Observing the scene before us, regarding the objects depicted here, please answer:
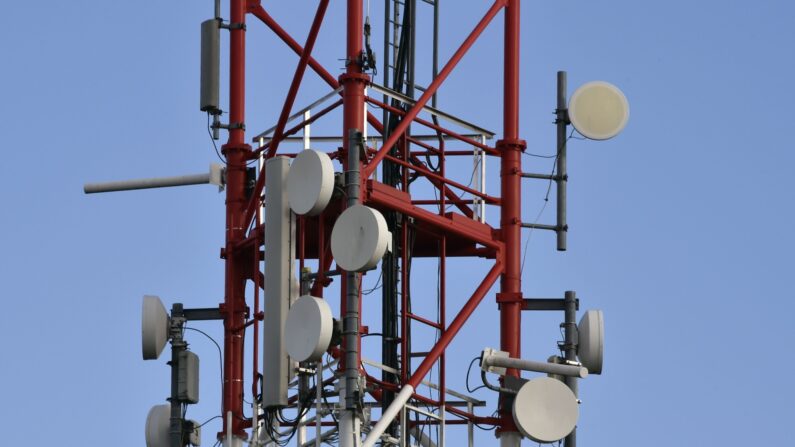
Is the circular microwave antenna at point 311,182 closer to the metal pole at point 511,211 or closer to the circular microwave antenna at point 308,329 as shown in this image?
the circular microwave antenna at point 308,329

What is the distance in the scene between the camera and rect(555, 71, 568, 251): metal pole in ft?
149

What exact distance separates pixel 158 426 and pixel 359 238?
6420 mm

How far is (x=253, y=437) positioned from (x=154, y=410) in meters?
2.69

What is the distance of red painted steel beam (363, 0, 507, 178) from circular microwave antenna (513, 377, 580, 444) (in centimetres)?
460

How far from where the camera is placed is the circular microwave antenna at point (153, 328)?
150 feet

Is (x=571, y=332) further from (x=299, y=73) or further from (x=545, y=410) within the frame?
(x=299, y=73)

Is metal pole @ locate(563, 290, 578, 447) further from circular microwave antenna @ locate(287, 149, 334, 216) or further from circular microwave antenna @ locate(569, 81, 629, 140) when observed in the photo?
circular microwave antenna @ locate(287, 149, 334, 216)

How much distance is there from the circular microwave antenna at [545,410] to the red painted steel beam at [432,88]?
4.60 metres

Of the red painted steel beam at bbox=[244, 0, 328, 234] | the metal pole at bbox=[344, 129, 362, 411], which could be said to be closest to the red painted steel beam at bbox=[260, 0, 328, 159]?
the red painted steel beam at bbox=[244, 0, 328, 234]

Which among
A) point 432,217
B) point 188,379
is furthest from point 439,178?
point 188,379

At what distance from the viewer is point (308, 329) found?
41.5 meters

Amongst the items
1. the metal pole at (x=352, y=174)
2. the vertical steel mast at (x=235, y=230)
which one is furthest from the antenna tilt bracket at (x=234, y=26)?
the metal pole at (x=352, y=174)

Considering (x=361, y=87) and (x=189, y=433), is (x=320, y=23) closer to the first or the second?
(x=361, y=87)

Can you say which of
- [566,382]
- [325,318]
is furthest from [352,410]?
[566,382]
